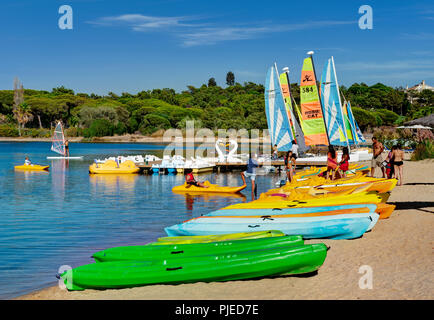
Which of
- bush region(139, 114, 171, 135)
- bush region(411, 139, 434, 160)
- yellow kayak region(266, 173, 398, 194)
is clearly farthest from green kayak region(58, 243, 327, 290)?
bush region(139, 114, 171, 135)

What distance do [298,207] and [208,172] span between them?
28147mm

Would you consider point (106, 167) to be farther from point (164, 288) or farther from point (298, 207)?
point (164, 288)

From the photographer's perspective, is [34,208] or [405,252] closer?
[405,252]

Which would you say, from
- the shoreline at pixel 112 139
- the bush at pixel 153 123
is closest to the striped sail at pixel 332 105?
the shoreline at pixel 112 139

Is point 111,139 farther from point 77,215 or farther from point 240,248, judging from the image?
point 240,248

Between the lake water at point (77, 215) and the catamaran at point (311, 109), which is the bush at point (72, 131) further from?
the catamaran at point (311, 109)

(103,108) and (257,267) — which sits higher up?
(103,108)

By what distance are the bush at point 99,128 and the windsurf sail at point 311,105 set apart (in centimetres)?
10956

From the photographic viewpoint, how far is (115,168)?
141 ft

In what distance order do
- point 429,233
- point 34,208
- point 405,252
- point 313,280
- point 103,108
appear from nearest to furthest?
point 313,280 → point 405,252 → point 429,233 → point 34,208 → point 103,108

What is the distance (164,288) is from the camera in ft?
32.4

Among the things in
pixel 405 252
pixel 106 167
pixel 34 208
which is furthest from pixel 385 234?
pixel 106 167

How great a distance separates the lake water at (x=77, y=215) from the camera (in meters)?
13.9

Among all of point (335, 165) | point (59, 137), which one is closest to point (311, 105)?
point (335, 165)
